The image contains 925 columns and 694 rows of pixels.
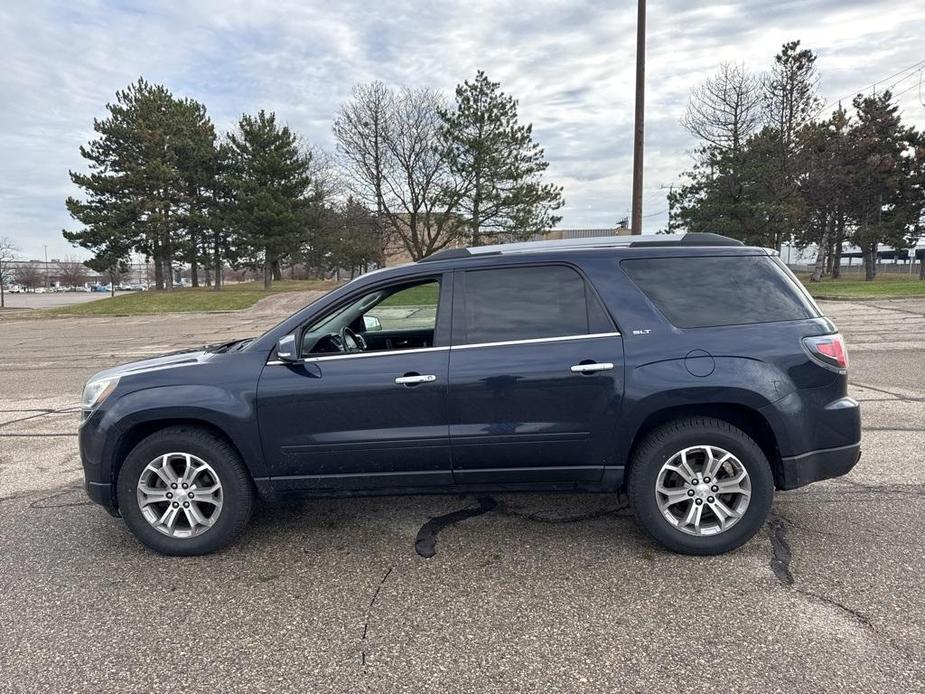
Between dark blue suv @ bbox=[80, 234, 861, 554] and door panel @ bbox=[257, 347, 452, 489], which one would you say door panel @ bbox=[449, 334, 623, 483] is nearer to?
dark blue suv @ bbox=[80, 234, 861, 554]

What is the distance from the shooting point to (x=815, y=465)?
336 cm

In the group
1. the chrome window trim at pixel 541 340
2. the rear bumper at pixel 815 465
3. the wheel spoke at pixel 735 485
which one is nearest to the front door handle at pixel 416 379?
the chrome window trim at pixel 541 340

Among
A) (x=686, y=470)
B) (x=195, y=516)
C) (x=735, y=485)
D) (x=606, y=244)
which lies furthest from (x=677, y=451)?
(x=195, y=516)

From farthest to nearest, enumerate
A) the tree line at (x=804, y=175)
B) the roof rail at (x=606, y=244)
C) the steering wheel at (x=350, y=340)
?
1. the tree line at (x=804, y=175)
2. the steering wheel at (x=350, y=340)
3. the roof rail at (x=606, y=244)

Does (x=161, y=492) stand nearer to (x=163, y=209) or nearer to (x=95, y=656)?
(x=95, y=656)

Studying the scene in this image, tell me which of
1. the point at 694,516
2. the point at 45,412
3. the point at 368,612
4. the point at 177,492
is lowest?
the point at 368,612

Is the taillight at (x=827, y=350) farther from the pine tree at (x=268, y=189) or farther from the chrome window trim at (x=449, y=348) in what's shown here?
the pine tree at (x=268, y=189)

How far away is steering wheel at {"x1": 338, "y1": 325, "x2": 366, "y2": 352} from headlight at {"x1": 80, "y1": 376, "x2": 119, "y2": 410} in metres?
1.38

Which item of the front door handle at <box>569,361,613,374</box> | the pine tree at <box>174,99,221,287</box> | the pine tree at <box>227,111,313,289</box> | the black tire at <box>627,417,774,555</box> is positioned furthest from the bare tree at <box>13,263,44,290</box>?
the black tire at <box>627,417,774,555</box>

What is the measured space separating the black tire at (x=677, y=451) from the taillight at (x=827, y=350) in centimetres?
61

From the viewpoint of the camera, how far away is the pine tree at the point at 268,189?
35.0m

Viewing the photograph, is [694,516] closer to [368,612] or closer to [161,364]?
[368,612]

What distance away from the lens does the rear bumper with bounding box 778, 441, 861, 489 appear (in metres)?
3.34

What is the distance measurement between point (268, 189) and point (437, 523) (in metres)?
35.1
